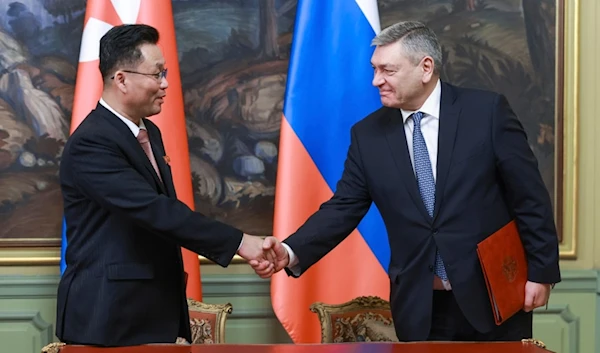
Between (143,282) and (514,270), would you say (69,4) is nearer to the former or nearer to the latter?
(143,282)

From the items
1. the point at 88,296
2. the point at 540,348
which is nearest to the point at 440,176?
the point at 540,348

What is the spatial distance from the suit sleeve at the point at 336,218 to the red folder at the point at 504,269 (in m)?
0.60

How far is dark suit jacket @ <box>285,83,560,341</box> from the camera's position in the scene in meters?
2.59

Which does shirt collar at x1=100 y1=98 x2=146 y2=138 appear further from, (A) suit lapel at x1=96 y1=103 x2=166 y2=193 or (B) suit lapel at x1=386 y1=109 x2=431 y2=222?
(B) suit lapel at x1=386 y1=109 x2=431 y2=222

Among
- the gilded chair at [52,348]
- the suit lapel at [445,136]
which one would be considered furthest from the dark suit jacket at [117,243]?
the suit lapel at [445,136]

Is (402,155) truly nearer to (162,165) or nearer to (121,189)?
(162,165)

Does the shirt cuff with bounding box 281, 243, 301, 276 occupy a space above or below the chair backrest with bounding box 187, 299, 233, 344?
above

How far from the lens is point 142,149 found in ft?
8.44

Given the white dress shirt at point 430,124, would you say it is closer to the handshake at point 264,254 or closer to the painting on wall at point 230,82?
the handshake at point 264,254

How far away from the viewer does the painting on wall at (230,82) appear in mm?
3777

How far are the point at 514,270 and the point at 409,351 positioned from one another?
626 mm

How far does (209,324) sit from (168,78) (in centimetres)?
110

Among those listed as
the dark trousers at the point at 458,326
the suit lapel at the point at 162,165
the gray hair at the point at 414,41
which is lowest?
the dark trousers at the point at 458,326

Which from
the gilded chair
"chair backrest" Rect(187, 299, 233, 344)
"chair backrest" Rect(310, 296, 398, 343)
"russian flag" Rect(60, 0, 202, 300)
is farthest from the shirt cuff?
the gilded chair
